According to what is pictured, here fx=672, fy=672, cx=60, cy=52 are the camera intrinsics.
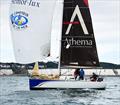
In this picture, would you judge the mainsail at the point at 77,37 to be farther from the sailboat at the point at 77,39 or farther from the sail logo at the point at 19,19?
the sail logo at the point at 19,19

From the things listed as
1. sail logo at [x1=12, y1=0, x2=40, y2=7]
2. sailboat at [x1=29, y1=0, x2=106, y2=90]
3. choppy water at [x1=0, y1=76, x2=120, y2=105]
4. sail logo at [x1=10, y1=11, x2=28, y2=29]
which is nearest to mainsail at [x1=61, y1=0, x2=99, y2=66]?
sailboat at [x1=29, y1=0, x2=106, y2=90]

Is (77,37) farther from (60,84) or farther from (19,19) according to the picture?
(19,19)

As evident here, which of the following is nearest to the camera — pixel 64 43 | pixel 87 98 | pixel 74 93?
pixel 87 98

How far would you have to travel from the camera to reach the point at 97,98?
46.9 meters

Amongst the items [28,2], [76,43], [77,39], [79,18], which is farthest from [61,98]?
[79,18]

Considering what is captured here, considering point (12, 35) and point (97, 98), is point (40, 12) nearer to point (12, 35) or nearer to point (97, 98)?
point (12, 35)

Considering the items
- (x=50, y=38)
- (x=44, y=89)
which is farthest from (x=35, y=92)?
(x=50, y=38)

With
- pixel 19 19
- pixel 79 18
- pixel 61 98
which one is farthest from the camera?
pixel 79 18

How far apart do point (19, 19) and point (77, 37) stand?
225 inches

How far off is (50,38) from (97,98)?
898 centimetres

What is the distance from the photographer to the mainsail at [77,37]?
55000 millimetres

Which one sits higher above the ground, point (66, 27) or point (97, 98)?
point (66, 27)

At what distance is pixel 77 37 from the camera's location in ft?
182

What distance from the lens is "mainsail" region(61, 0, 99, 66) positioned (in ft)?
180
